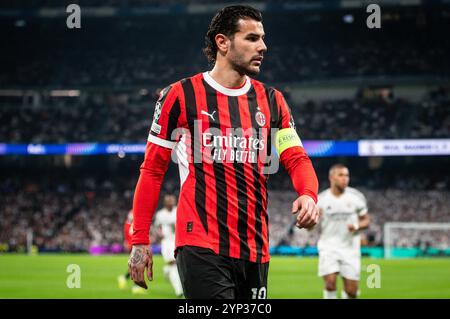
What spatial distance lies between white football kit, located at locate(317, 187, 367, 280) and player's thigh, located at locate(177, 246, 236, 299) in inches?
286

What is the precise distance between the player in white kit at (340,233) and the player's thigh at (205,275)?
7148 mm

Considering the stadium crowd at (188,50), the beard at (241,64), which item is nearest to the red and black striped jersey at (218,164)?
the beard at (241,64)

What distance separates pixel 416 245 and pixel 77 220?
18.7 meters

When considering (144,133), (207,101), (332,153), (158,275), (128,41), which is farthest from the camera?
(128,41)

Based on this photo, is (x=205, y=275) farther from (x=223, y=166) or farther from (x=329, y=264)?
(x=329, y=264)

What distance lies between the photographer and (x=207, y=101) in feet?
14.4

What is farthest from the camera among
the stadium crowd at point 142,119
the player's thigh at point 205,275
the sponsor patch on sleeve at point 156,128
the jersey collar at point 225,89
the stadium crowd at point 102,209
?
the stadium crowd at point 142,119

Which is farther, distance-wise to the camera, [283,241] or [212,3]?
[212,3]

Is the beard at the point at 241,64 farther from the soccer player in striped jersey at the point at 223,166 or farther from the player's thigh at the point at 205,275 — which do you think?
the player's thigh at the point at 205,275

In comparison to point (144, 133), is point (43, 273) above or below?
below

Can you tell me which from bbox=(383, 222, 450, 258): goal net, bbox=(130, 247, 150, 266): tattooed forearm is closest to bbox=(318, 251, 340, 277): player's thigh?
bbox=(130, 247, 150, 266): tattooed forearm

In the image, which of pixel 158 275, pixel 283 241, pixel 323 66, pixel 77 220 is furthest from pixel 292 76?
pixel 158 275

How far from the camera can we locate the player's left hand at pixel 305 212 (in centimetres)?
388

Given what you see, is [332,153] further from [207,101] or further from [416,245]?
[207,101]
